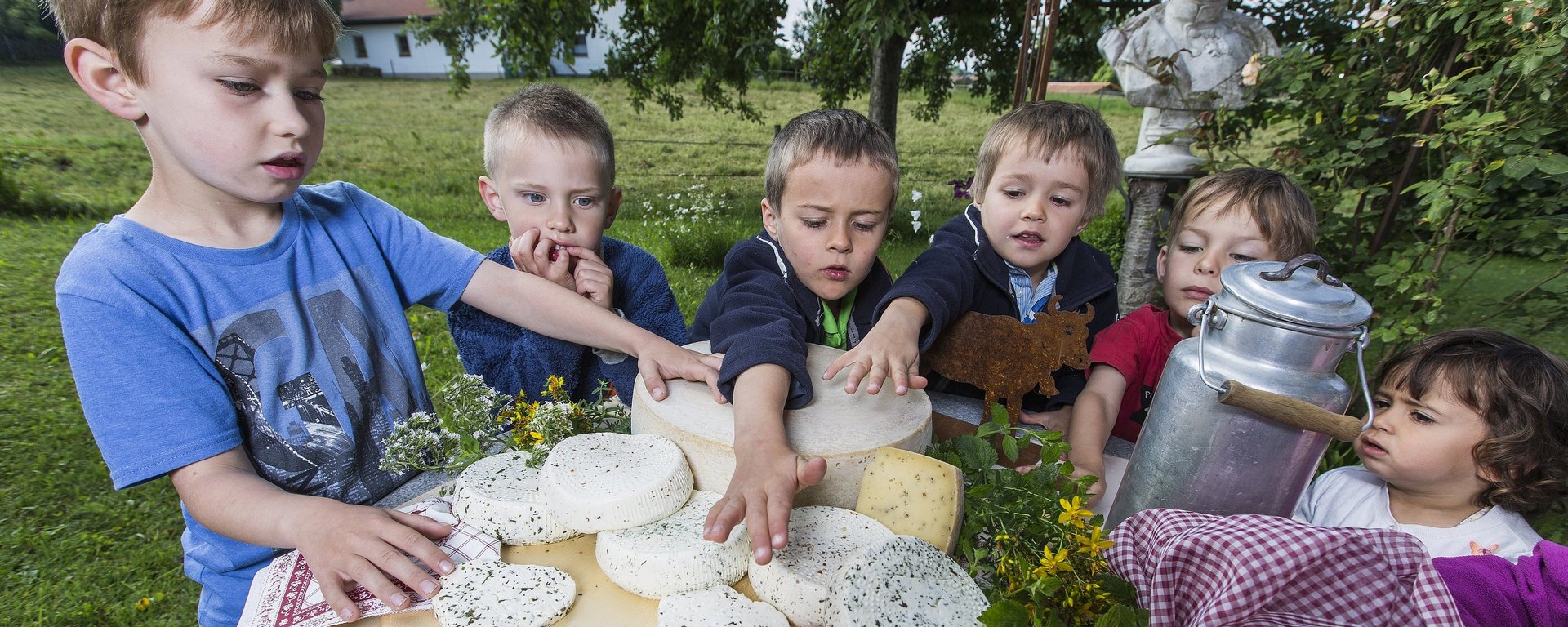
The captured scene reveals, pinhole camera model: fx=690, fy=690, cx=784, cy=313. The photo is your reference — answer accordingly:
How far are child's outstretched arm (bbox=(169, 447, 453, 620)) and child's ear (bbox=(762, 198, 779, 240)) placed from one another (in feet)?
3.84

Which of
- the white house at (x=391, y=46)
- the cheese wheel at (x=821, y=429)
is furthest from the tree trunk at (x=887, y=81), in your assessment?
the white house at (x=391, y=46)

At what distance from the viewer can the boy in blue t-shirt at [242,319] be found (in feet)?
4.23

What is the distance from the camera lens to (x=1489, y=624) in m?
1.07

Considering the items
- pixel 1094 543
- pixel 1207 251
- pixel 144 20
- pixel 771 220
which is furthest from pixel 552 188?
pixel 1207 251

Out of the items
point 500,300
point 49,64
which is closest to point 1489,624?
point 500,300

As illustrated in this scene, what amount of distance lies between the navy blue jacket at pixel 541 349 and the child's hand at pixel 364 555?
39.0 inches

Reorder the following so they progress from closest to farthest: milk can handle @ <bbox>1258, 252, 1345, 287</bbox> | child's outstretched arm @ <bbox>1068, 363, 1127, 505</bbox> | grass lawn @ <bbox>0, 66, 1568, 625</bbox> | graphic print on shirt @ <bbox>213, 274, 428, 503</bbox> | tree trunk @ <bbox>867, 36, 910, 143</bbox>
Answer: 1. milk can handle @ <bbox>1258, 252, 1345, 287</bbox>
2. graphic print on shirt @ <bbox>213, 274, 428, 503</bbox>
3. child's outstretched arm @ <bbox>1068, 363, 1127, 505</bbox>
4. grass lawn @ <bbox>0, 66, 1568, 625</bbox>
5. tree trunk @ <bbox>867, 36, 910, 143</bbox>

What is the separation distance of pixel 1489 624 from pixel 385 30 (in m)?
39.0

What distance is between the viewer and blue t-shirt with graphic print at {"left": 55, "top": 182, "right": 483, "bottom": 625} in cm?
132

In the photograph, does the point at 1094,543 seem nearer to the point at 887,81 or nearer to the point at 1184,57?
the point at 1184,57

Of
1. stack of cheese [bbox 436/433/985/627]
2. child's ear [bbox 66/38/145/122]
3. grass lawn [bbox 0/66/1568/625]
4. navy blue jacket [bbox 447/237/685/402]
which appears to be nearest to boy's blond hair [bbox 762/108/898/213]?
navy blue jacket [bbox 447/237/685/402]

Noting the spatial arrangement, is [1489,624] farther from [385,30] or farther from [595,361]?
[385,30]

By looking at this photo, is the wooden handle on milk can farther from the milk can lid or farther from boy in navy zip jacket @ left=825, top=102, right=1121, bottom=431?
boy in navy zip jacket @ left=825, top=102, right=1121, bottom=431

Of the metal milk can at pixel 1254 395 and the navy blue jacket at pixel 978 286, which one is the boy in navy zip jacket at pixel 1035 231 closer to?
the navy blue jacket at pixel 978 286
